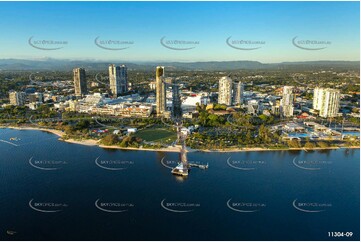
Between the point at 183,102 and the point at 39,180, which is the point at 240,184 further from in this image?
the point at 183,102

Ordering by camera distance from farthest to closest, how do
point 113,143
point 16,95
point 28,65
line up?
point 28,65
point 16,95
point 113,143

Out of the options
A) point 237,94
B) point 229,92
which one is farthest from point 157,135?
point 237,94

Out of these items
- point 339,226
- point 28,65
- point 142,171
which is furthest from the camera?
point 28,65

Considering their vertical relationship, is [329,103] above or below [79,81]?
below

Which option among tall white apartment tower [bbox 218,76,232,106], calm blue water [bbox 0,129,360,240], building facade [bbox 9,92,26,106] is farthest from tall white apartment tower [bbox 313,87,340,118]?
building facade [bbox 9,92,26,106]

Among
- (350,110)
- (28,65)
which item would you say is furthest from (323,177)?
(28,65)

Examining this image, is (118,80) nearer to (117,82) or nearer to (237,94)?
(117,82)

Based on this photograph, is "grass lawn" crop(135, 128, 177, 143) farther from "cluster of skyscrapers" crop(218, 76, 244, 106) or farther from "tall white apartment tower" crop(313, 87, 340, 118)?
"tall white apartment tower" crop(313, 87, 340, 118)
